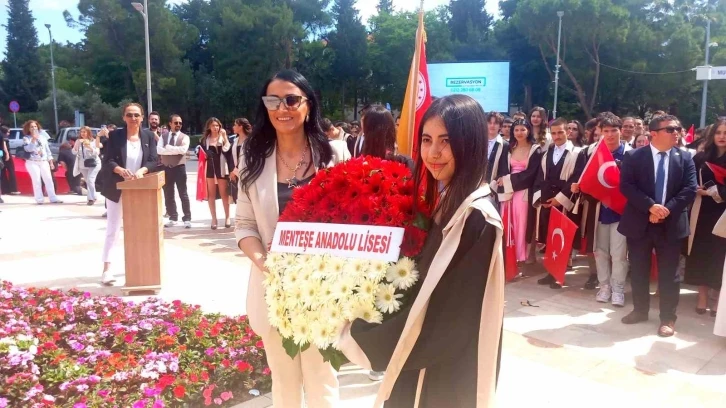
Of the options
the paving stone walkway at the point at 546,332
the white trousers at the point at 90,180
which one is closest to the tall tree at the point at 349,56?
the white trousers at the point at 90,180

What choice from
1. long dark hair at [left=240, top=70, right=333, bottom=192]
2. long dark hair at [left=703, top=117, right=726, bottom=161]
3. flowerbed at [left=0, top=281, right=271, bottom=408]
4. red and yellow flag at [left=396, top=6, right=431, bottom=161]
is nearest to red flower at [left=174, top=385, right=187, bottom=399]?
flowerbed at [left=0, top=281, right=271, bottom=408]

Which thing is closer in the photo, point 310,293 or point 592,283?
point 310,293

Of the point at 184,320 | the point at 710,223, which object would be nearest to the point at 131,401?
the point at 184,320

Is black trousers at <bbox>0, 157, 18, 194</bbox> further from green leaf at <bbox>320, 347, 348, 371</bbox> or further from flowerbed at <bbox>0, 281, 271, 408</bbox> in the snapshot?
green leaf at <bbox>320, 347, 348, 371</bbox>

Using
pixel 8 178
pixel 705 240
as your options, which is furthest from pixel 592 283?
pixel 8 178

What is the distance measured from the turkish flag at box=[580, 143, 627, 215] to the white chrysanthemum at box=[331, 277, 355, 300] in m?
4.41

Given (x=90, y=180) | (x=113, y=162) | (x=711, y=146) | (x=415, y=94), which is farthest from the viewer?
(x=90, y=180)

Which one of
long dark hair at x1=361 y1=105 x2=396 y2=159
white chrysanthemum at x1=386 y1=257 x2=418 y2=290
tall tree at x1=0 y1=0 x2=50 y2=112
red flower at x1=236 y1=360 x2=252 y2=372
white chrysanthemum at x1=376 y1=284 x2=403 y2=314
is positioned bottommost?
red flower at x1=236 y1=360 x2=252 y2=372

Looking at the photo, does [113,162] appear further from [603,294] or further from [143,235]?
[603,294]

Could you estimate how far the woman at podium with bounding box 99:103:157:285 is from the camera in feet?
18.5

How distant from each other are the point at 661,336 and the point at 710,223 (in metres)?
1.48

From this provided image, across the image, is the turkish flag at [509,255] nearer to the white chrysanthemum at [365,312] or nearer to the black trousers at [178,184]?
the white chrysanthemum at [365,312]

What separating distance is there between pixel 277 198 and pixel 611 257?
4476mm

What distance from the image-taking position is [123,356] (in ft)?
12.3
